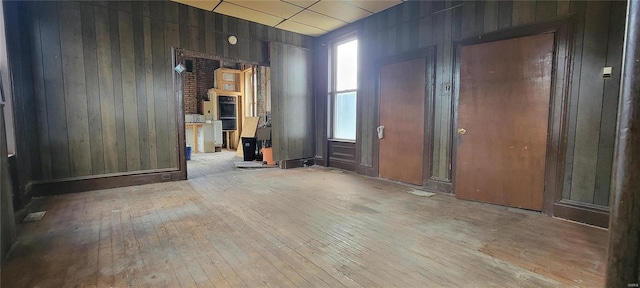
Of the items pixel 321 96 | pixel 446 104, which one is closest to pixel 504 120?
pixel 446 104

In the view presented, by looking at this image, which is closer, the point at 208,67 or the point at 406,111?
the point at 406,111

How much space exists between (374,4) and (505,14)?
1937 millimetres

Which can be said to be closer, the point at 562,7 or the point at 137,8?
the point at 562,7

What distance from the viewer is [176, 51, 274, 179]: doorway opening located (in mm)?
9017

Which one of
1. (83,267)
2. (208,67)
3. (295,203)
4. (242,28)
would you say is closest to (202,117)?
(208,67)

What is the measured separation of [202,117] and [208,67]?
259 centimetres

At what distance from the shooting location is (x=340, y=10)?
15.8 ft

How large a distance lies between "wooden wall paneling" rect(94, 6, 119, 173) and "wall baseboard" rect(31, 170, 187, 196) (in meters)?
0.18

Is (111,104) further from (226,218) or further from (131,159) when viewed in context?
(226,218)

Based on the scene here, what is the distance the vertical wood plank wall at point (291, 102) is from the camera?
5.95 meters

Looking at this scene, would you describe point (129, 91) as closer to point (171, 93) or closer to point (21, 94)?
point (171, 93)

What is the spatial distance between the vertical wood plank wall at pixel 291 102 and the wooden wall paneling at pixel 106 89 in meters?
2.75

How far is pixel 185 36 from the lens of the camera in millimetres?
4848

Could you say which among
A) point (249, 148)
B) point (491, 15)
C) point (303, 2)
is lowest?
point (249, 148)
